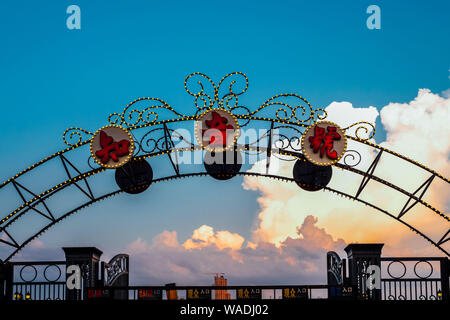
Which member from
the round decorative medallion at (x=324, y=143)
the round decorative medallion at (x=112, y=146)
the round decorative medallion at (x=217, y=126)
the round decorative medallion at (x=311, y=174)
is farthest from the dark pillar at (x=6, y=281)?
the round decorative medallion at (x=324, y=143)

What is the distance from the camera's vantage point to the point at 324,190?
765 inches

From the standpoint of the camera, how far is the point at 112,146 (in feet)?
60.1

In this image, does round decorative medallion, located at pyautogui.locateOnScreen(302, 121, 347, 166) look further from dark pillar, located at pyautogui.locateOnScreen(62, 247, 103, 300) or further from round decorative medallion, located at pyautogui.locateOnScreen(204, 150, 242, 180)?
dark pillar, located at pyautogui.locateOnScreen(62, 247, 103, 300)

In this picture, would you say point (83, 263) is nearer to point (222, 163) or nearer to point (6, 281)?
point (6, 281)

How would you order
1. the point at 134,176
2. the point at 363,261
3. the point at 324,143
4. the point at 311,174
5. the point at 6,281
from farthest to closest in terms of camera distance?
the point at 134,176
the point at 311,174
the point at 324,143
the point at 6,281
the point at 363,261

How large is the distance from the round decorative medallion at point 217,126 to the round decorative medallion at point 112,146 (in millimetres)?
1915

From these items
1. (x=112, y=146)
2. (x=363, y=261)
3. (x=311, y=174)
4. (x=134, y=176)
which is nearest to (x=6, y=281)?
(x=112, y=146)

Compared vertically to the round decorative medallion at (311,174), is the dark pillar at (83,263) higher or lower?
lower

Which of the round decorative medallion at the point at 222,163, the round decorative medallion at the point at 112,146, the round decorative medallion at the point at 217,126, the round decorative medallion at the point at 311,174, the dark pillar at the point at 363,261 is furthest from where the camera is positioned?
the round decorative medallion at the point at 311,174

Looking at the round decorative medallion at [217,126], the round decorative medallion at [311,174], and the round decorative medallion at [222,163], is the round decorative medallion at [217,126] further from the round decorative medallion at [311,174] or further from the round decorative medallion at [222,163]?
the round decorative medallion at [311,174]

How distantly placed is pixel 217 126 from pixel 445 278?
6.93 m

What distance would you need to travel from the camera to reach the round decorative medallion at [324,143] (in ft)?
59.3
